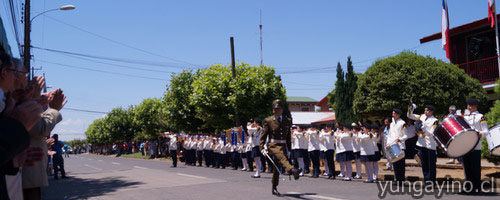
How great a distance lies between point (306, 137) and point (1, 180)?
1495cm

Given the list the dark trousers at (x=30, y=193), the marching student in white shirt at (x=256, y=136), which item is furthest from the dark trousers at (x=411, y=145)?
the dark trousers at (x=30, y=193)

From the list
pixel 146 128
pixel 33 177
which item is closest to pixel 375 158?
pixel 33 177

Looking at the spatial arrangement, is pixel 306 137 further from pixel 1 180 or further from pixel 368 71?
pixel 1 180

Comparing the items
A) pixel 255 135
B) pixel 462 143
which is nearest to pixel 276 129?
pixel 462 143

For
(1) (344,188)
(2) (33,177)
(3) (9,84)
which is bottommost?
(1) (344,188)

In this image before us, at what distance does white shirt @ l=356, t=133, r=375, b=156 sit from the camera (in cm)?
1391

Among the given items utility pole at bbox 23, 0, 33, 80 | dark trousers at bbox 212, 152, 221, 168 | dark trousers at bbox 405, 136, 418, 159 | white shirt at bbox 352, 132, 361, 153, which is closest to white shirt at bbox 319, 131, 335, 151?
white shirt at bbox 352, 132, 361, 153

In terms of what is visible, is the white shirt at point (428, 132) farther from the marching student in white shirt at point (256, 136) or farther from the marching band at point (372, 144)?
the marching student in white shirt at point (256, 136)

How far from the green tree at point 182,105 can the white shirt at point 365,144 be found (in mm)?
22146

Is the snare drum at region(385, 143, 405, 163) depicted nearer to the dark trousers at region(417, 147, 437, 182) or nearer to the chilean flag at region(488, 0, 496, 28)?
the dark trousers at region(417, 147, 437, 182)

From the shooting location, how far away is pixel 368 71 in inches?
1022

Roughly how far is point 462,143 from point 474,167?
3.10 feet

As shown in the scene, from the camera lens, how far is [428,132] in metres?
10.6

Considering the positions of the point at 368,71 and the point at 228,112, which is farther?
the point at 228,112
